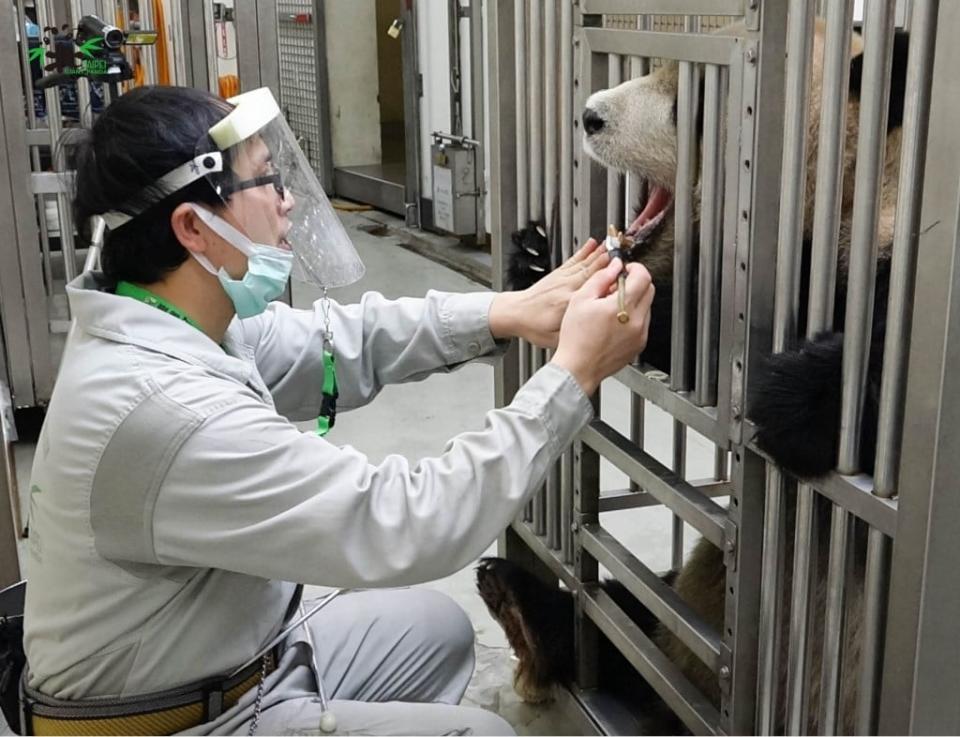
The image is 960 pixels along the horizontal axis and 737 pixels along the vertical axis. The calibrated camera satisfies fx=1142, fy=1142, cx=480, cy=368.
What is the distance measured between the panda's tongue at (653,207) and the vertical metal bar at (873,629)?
755 mm

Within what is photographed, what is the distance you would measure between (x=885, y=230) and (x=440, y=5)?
5236mm

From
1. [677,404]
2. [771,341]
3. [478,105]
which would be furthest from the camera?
[478,105]

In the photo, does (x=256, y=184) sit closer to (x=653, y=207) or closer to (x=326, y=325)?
(x=326, y=325)

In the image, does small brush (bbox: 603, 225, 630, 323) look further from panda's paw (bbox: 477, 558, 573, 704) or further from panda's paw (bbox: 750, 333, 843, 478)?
panda's paw (bbox: 477, 558, 573, 704)

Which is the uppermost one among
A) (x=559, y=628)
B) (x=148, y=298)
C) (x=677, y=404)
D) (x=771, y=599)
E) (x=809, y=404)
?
(x=148, y=298)

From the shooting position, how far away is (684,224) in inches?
68.5

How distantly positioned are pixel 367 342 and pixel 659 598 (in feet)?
2.24

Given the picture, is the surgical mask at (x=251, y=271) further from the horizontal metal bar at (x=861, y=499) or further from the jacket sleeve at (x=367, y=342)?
the horizontal metal bar at (x=861, y=499)

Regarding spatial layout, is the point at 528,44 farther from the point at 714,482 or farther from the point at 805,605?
the point at 805,605

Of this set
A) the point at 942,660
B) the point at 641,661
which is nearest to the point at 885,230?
the point at 942,660

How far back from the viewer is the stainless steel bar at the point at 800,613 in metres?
1.54

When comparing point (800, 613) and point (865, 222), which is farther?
point (800, 613)

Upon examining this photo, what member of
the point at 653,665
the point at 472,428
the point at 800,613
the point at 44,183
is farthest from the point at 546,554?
the point at 44,183

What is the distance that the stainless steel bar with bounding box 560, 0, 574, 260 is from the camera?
78.1 inches
